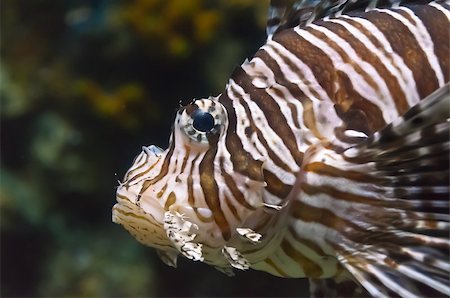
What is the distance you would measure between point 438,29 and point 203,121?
1.60 feet

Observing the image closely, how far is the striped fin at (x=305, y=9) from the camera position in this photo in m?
1.27

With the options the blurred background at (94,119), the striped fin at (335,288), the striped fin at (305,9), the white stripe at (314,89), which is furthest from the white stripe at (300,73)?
the blurred background at (94,119)

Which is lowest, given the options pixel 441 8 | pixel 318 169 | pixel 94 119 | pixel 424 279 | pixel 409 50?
pixel 424 279

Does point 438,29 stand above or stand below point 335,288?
above

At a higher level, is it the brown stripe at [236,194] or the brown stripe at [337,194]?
the brown stripe at [236,194]

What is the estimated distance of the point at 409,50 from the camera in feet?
3.80

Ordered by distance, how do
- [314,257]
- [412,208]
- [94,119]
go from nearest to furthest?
[412,208], [314,257], [94,119]

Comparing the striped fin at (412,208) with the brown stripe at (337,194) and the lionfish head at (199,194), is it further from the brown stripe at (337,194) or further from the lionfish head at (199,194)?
the lionfish head at (199,194)

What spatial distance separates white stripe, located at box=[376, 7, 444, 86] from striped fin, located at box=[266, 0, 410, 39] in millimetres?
78

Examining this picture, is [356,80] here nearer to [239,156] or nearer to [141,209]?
[239,156]

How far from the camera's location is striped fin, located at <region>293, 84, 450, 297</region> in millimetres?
1000

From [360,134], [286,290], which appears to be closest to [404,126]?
[360,134]

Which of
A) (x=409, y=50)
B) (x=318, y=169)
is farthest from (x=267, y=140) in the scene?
(x=409, y=50)

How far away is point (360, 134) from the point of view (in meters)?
1.11
